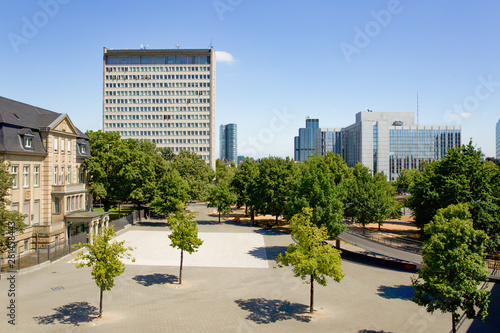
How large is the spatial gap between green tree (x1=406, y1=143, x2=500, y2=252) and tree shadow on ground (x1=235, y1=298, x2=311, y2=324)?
61.7 ft

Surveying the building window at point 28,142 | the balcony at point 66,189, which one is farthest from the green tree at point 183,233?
the building window at point 28,142

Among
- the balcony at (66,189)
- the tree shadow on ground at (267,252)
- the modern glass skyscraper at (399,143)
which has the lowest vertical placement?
the tree shadow on ground at (267,252)

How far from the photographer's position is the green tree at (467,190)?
99.5ft

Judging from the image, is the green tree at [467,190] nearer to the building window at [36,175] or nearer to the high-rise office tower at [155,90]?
the building window at [36,175]

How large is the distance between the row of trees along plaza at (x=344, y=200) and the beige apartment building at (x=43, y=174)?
6.94 meters

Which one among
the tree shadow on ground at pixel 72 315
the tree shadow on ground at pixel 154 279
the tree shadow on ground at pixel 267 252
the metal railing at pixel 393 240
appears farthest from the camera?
the tree shadow on ground at pixel 267 252

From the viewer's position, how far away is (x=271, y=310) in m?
19.8

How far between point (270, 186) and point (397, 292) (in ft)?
89.6

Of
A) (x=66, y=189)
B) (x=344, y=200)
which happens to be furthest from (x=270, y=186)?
(x=66, y=189)

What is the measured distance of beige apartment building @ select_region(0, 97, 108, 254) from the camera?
30.5 m


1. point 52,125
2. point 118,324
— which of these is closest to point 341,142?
point 52,125

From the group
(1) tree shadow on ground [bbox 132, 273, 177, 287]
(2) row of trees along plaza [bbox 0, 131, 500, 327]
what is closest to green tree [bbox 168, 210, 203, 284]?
(2) row of trees along plaza [bbox 0, 131, 500, 327]

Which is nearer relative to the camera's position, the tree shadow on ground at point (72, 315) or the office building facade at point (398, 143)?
the tree shadow on ground at point (72, 315)

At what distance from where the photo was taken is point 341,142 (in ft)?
631
